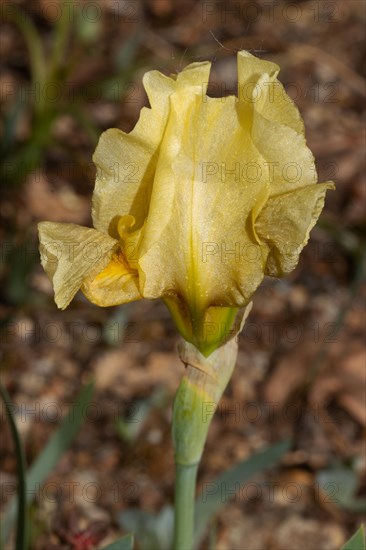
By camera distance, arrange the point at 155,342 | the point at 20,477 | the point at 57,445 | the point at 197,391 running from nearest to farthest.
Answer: the point at 197,391 < the point at 20,477 < the point at 57,445 < the point at 155,342

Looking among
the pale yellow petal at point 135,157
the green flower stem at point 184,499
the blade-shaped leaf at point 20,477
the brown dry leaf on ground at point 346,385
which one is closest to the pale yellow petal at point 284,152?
the pale yellow petal at point 135,157

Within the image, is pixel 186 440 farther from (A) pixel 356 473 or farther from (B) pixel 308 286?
(B) pixel 308 286

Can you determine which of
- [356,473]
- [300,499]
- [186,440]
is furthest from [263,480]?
[186,440]

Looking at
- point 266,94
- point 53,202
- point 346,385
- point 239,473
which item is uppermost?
point 266,94

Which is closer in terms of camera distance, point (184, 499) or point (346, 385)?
point (184, 499)

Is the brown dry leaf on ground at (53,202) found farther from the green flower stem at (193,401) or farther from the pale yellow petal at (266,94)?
the pale yellow petal at (266,94)

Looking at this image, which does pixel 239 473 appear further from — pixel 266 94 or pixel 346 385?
pixel 266 94

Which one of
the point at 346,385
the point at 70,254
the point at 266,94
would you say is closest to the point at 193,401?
the point at 70,254
